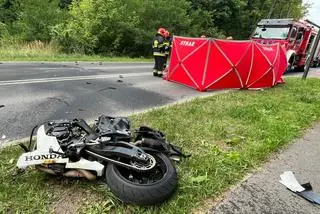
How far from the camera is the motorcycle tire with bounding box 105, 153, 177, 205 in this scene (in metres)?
2.73

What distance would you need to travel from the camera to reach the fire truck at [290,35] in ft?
50.7

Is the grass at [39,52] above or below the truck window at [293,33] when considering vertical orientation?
below

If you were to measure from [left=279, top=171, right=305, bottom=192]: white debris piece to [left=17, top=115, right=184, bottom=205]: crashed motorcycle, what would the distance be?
4.73 ft

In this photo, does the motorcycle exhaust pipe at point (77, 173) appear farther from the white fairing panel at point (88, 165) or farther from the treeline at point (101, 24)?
the treeline at point (101, 24)

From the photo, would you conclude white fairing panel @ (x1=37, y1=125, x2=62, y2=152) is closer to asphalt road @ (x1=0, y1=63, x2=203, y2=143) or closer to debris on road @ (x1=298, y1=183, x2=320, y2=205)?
asphalt road @ (x1=0, y1=63, x2=203, y2=143)

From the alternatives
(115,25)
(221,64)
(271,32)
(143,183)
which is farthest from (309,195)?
(115,25)

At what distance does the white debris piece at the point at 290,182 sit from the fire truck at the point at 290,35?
492 inches

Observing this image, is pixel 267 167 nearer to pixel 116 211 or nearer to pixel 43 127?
A: pixel 116 211

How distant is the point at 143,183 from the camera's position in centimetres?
298

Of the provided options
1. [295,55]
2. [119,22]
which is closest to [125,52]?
[119,22]

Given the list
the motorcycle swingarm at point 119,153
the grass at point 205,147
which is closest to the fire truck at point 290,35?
the grass at point 205,147

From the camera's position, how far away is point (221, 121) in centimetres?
568

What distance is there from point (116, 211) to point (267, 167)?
2.18 meters

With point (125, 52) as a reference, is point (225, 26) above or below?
above
